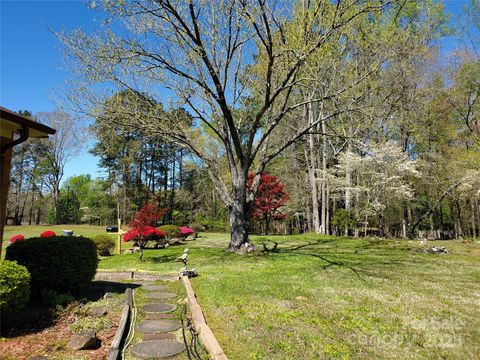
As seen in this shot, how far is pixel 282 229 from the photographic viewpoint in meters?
45.8

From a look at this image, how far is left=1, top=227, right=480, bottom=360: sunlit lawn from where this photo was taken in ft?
15.7

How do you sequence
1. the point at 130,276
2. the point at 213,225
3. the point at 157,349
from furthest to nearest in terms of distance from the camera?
the point at 213,225, the point at 130,276, the point at 157,349

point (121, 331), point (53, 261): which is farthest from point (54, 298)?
point (121, 331)

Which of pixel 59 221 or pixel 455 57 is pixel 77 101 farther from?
pixel 59 221

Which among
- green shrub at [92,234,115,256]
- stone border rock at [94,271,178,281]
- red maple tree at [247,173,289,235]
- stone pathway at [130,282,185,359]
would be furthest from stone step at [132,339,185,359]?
red maple tree at [247,173,289,235]

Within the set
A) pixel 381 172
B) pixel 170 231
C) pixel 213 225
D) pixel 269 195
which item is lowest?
pixel 170 231

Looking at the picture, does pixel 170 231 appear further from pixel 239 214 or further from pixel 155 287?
pixel 155 287

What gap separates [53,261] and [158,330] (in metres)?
2.72

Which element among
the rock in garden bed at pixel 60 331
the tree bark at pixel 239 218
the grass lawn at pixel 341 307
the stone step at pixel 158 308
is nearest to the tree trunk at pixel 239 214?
the tree bark at pixel 239 218

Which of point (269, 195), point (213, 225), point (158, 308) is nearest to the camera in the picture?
point (158, 308)

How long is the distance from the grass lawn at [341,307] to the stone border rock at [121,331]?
135 centimetres

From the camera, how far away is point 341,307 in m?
6.59

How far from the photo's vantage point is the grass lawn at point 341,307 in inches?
188

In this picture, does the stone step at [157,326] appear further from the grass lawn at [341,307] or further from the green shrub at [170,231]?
the green shrub at [170,231]
